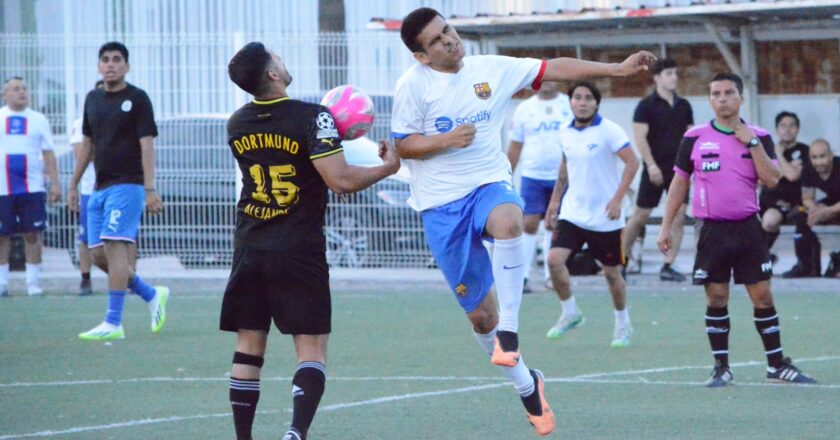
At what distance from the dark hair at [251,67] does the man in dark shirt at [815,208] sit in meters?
10.9

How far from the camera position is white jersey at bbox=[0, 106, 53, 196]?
53.8ft

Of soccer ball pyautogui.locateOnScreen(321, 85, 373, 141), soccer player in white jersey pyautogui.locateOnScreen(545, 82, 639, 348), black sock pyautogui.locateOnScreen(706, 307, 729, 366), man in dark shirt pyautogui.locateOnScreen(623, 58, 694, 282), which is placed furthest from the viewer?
man in dark shirt pyautogui.locateOnScreen(623, 58, 694, 282)

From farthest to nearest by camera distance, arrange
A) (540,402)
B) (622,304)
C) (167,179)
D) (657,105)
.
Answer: (167,179), (657,105), (622,304), (540,402)

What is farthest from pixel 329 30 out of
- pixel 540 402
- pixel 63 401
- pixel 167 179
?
pixel 540 402

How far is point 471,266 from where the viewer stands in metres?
8.13

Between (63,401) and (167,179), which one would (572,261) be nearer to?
(167,179)

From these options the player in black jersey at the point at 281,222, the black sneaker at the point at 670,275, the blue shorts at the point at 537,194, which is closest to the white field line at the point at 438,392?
the player in black jersey at the point at 281,222

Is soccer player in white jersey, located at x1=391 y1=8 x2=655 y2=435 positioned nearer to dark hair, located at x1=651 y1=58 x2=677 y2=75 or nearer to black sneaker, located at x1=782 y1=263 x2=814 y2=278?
dark hair, located at x1=651 y1=58 x2=677 y2=75

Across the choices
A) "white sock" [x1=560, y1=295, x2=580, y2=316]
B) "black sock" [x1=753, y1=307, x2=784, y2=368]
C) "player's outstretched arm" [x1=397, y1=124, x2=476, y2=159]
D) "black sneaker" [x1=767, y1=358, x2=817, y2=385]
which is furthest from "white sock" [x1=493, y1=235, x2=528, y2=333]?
"white sock" [x1=560, y1=295, x2=580, y2=316]

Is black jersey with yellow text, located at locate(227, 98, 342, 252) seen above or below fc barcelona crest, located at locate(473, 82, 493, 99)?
below

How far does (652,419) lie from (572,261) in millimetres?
9353

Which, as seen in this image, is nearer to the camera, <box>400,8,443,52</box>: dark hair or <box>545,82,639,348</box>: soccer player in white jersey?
<box>400,8,443,52</box>: dark hair

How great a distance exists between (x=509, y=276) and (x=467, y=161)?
64 cm

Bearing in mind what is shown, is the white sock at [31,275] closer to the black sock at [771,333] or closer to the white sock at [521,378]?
the black sock at [771,333]
